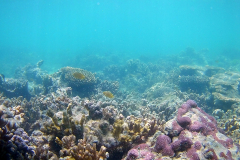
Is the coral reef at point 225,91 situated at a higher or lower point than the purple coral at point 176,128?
higher

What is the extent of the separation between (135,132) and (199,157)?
1462 mm

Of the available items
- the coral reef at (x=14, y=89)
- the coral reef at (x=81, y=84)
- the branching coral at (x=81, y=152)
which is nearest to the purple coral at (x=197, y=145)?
the branching coral at (x=81, y=152)

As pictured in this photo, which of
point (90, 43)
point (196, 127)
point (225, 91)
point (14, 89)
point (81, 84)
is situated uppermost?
point (90, 43)

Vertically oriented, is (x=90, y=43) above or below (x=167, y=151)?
above

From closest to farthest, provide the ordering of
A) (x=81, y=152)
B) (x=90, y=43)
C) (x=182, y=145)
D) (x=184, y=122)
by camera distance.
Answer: (x=81, y=152), (x=182, y=145), (x=184, y=122), (x=90, y=43)

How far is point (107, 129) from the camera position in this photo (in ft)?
11.7

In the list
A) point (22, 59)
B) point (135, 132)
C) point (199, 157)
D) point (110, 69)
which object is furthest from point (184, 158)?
point (22, 59)

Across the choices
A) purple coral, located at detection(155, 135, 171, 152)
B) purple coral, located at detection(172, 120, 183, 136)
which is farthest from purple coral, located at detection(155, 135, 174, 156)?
purple coral, located at detection(172, 120, 183, 136)

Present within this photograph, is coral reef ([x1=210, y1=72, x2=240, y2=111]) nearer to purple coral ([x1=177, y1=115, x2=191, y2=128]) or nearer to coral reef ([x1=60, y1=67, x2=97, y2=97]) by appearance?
purple coral ([x1=177, y1=115, x2=191, y2=128])

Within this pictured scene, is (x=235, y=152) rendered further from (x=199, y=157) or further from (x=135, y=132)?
(x=135, y=132)

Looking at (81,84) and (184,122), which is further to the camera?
(81,84)

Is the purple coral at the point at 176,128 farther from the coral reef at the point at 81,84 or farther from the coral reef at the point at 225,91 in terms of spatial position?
the coral reef at the point at 225,91

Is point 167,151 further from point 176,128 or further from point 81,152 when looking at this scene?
point 81,152

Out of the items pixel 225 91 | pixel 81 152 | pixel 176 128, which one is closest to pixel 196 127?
pixel 176 128
